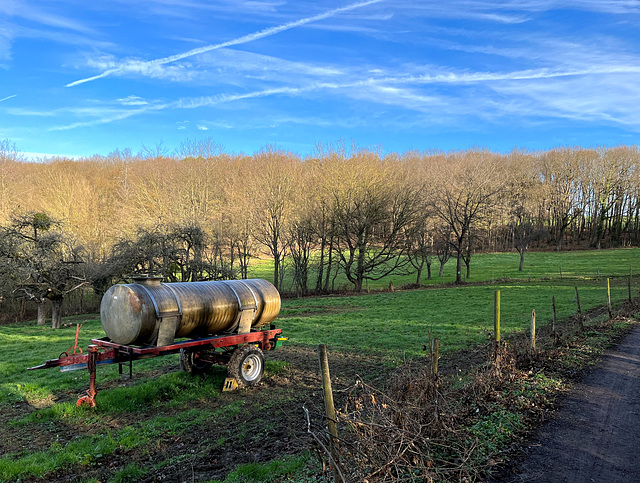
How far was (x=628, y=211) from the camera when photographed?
61750 mm

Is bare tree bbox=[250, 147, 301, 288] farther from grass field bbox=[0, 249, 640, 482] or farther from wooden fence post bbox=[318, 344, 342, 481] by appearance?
wooden fence post bbox=[318, 344, 342, 481]

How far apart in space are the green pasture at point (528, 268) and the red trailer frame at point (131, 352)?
24.8 metres

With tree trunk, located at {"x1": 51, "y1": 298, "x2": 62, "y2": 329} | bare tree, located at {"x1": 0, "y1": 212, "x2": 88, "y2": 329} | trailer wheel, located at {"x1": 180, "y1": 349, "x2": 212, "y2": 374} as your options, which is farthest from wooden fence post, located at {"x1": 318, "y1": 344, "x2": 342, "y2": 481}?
tree trunk, located at {"x1": 51, "y1": 298, "x2": 62, "y2": 329}

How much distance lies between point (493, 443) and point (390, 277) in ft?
125

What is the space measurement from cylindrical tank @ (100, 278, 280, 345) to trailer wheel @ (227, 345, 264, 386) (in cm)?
64

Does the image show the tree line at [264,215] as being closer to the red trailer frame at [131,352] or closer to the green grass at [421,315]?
the green grass at [421,315]

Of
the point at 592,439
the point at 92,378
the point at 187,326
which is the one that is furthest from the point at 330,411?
the point at 92,378

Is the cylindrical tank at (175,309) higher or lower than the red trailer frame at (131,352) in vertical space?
higher

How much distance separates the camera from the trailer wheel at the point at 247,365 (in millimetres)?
9602

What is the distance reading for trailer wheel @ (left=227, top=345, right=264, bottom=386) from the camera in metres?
9.60

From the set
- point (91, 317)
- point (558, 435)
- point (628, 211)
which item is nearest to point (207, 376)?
point (558, 435)

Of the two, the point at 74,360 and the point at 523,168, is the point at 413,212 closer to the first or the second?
the point at 74,360

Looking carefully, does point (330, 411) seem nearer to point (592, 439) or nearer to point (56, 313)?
point (592, 439)

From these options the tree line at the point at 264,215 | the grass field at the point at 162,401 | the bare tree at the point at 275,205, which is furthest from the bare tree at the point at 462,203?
the grass field at the point at 162,401
